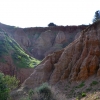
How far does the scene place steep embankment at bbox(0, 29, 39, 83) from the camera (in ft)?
174

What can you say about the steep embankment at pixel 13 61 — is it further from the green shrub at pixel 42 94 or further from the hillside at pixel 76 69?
the green shrub at pixel 42 94

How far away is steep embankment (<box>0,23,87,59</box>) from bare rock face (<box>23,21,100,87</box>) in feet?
118

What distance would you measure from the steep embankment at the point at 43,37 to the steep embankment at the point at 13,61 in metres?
11.2

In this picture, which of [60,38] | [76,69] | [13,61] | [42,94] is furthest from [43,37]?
[42,94]

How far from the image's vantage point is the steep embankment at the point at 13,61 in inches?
2089

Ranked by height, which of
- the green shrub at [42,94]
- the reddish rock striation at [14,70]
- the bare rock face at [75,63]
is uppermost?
the bare rock face at [75,63]

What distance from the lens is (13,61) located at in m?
57.3

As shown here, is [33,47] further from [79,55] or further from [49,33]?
[79,55]

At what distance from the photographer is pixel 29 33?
85312mm

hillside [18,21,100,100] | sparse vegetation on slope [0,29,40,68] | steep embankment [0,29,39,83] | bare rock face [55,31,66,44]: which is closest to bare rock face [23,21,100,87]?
hillside [18,21,100,100]

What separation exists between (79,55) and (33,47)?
46.5 m

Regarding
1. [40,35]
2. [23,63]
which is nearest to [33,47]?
[40,35]

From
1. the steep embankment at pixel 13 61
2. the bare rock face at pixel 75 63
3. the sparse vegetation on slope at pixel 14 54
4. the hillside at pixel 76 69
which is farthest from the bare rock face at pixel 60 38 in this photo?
the bare rock face at pixel 75 63

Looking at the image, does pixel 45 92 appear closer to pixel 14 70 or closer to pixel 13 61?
pixel 14 70
